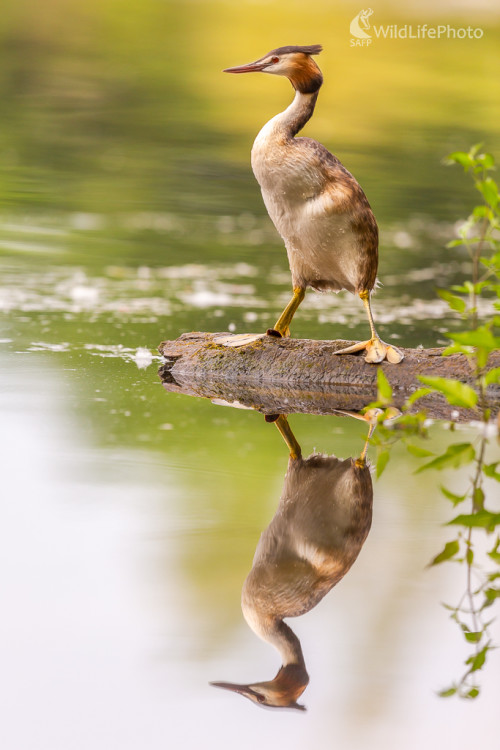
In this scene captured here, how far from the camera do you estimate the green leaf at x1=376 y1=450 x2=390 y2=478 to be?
9.54 feet

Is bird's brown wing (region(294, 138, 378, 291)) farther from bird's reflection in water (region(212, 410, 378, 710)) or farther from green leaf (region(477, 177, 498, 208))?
bird's reflection in water (region(212, 410, 378, 710))

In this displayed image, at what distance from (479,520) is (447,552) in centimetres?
20

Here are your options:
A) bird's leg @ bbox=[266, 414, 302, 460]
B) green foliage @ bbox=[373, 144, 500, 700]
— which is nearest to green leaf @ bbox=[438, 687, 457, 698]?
green foliage @ bbox=[373, 144, 500, 700]

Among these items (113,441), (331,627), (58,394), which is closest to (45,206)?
(58,394)

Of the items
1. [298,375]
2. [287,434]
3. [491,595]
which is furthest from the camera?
[298,375]

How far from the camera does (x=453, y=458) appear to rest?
9.70 feet

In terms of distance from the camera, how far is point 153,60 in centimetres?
1576

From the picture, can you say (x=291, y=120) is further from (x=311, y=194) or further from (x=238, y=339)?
(x=238, y=339)

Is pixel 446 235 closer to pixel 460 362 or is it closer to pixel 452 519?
pixel 460 362

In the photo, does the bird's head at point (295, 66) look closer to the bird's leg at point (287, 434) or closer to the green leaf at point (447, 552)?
the bird's leg at point (287, 434)

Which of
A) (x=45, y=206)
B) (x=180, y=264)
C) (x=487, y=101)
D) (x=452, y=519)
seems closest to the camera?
(x=452, y=519)

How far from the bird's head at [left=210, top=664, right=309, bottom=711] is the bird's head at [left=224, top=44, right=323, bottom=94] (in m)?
2.64

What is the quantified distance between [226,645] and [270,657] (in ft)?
0.26

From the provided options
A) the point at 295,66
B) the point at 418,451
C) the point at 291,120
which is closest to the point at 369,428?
the point at 418,451
